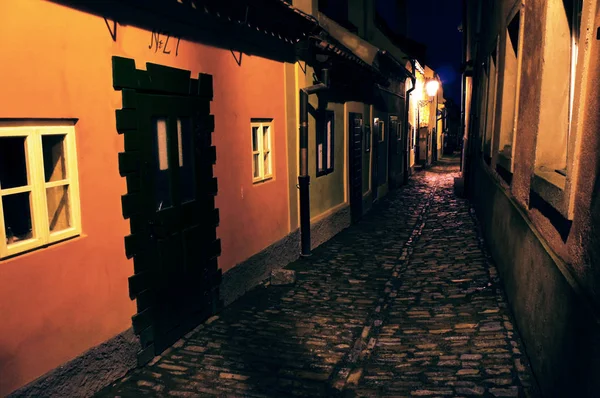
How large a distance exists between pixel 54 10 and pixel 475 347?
5.27 meters

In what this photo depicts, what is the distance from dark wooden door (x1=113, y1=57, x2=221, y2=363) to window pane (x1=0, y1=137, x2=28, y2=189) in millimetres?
956

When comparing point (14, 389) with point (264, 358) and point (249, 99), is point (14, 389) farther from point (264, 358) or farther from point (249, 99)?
point (249, 99)

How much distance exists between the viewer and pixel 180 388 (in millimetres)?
4477

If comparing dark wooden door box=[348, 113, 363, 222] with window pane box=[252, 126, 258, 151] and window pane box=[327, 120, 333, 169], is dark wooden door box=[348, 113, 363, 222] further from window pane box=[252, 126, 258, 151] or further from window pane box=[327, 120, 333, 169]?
window pane box=[252, 126, 258, 151]

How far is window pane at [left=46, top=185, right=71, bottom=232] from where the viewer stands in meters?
3.92

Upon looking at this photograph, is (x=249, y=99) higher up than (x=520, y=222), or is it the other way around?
(x=249, y=99)

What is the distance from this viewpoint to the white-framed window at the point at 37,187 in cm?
353

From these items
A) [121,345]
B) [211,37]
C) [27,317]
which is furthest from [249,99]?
[27,317]

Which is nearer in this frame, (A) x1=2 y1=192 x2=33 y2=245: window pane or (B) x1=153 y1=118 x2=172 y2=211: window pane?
(A) x1=2 y1=192 x2=33 y2=245: window pane

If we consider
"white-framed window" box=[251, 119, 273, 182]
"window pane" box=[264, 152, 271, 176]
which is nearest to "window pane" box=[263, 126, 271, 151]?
"white-framed window" box=[251, 119, 273, 182]

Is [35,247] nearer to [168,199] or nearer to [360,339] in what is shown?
[168,199]

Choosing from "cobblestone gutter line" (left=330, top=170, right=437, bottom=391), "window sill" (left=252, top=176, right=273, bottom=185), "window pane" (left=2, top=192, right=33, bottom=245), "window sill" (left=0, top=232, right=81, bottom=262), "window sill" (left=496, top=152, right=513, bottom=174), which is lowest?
"cobblestone gutter line" (left=330, top=170, right=437, bottom=391)

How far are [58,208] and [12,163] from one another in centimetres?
56

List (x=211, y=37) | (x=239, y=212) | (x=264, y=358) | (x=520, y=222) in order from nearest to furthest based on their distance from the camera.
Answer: (x=264, y=358)
(x=520, y=222)
(x=211, y=37)
(x=239, y=212)
